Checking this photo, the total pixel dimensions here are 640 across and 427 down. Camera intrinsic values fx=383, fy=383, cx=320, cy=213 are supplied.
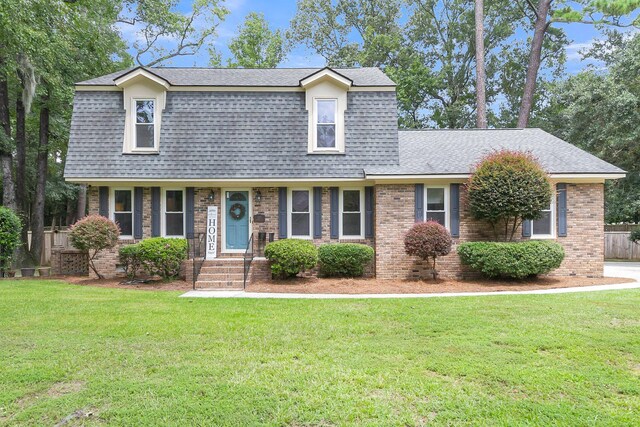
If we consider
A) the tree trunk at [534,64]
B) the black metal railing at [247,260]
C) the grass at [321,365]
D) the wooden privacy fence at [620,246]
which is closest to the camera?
the grass at [321,365]

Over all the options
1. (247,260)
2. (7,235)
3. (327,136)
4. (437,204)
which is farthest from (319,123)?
(7,235)

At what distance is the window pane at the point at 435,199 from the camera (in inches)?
456

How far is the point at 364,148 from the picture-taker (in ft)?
40.0

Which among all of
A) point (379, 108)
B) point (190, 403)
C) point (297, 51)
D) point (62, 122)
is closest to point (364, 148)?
point (379, 108)

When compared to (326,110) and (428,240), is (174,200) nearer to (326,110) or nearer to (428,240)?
(326,110)

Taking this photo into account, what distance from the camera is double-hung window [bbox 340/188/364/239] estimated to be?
39.5 feet

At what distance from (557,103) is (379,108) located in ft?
47.1

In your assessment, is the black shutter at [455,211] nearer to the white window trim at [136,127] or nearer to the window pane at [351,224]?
the window pane at [351,224]

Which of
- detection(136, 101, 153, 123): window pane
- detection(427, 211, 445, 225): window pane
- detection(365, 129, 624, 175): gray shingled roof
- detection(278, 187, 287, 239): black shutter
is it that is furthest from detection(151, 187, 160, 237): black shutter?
detection(427, 211, 445, 225): window pane

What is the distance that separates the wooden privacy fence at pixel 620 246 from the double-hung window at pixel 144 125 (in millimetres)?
21818

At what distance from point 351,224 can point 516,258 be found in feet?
15.5

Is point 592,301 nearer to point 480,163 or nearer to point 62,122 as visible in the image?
point 480,163

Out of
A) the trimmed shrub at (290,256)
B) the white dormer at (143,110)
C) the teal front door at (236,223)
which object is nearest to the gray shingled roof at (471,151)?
the trimmed shrub at (290,256)

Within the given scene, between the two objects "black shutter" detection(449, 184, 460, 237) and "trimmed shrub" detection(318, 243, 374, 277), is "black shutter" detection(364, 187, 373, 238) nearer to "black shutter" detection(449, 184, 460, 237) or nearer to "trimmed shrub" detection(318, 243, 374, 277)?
"trimmed shrub" detection(318, 243, 374, 277)
